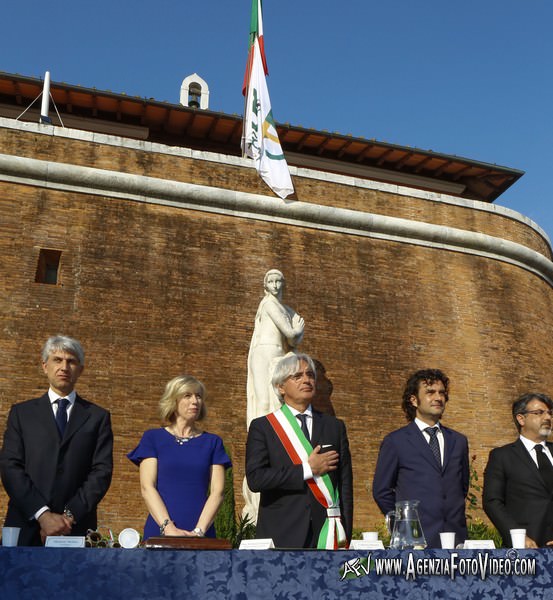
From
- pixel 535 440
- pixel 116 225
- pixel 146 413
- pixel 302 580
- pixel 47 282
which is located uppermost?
pixel 116 225

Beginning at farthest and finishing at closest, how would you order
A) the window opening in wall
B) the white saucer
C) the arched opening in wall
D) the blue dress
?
the arched opening in wall → the window opening in wall → the blue dress → the white saucer

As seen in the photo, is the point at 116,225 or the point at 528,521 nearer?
the point at 528,521

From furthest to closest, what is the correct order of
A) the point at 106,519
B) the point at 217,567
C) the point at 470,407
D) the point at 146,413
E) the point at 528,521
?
1. the point at 470,407
2. the point at 146,413
3. the point at 106,519
4. the point at 528,521
5. the point at 217,567

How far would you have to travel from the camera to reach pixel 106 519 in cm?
890

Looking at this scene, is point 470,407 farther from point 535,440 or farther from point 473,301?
point 535,440

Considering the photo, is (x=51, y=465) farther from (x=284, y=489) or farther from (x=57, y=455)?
(x=284, y=489)

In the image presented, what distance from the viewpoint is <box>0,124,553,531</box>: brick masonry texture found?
31.4 feet

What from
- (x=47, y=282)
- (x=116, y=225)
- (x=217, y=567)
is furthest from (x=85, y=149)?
(x=217, y=567)

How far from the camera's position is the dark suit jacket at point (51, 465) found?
3.55m

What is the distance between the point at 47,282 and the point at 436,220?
20.9 ft

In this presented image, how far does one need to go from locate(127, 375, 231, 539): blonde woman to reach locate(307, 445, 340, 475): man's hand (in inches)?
22.0

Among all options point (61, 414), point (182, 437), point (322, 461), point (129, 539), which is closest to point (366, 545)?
point (322, 461)

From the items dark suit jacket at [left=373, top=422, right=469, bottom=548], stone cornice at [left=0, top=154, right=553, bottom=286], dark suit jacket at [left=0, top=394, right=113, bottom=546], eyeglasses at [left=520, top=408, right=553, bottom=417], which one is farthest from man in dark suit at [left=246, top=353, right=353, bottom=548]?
stone cornice at [left=0, top=154, right=553, bottom=286]

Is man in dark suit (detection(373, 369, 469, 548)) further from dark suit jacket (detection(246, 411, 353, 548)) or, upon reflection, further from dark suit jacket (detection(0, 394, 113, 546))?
dark suit jacket (detection(0, 394, 113, 546))
